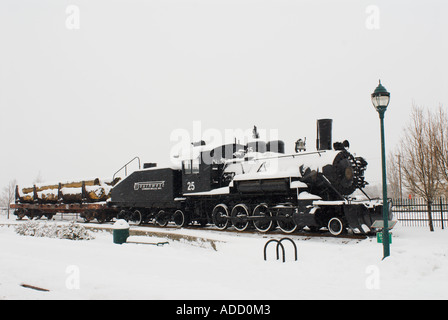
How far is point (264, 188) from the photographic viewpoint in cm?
1255

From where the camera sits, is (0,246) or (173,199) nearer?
(0,246)

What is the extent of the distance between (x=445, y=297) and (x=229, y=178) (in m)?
9.38

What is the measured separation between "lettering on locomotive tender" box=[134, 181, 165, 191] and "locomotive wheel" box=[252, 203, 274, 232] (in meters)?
4.43

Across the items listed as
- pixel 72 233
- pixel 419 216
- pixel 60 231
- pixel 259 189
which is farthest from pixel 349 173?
pixel 419 216

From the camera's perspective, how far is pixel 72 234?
12664 millimetres

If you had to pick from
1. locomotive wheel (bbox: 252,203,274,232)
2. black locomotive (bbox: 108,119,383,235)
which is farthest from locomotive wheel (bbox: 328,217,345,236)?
locomotive wheel (bbox: 252,203,274,232)

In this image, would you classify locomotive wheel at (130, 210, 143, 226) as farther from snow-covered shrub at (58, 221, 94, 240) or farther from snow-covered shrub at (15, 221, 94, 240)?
snow-covered shrub at (58, 221, 94, 240)

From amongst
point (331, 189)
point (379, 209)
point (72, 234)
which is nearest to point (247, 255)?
point (331, 189)

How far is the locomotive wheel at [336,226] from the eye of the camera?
36.7 feet

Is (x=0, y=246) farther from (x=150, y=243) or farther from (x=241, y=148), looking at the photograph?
(x=241, y=148)

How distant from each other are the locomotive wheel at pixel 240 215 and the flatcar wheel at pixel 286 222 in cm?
117

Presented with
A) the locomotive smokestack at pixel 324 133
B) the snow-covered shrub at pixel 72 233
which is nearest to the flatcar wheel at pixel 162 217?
the snow-covered shrub at pixel 72 233

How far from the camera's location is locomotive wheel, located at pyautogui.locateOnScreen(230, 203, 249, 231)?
42.9 feet
